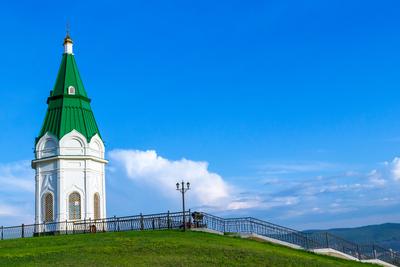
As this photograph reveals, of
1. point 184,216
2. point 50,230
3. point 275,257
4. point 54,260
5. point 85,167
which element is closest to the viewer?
point 54,260

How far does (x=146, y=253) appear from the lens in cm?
2400

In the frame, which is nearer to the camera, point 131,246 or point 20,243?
point 131,246

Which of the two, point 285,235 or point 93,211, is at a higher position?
point 93,211

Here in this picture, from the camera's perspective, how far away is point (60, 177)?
135 feet

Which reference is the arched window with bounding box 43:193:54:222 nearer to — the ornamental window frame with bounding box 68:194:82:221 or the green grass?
the ornamental window frame with bounding box 68:194:82:221

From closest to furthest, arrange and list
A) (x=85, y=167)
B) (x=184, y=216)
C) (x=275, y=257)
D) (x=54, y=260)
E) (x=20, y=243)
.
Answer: (x=54, y=260) < (x=275, y=257) < (x=20, y=243) < (x=184, y=216) < (x=85, y=167)

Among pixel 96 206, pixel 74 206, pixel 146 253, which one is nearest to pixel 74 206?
pixel 74 206

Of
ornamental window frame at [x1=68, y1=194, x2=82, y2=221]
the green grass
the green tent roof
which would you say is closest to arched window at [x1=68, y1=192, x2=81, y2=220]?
ornamental window frame at [x1=68, y1=194, x2=82, y2=221]

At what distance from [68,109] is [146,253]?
2151 cm

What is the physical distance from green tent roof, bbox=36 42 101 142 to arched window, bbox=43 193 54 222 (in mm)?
4553

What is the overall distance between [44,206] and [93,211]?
3681 mm

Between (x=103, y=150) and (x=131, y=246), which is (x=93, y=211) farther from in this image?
(x=131, y=246)

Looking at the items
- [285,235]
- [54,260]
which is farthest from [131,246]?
[285,235]

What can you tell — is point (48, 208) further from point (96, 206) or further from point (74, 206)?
point (96, 206)
